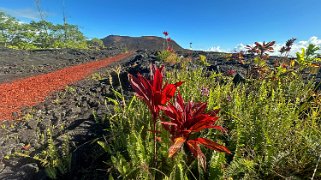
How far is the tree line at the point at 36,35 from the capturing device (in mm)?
26575

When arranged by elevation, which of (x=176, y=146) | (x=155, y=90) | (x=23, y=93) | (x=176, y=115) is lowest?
(x=23, y=93)

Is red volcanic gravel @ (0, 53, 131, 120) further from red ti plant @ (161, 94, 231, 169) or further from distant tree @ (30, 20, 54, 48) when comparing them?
distant tree @ (30, 20, 54, 48)

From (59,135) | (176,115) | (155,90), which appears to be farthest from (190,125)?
(59,135)

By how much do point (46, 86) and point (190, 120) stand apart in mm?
6443

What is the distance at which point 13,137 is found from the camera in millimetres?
3561

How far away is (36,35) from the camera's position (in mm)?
29609

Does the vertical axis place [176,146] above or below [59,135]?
above

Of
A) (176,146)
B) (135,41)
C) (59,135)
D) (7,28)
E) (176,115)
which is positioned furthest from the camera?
(135,41)

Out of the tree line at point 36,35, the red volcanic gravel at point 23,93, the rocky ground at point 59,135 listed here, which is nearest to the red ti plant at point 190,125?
the rocky ground at point 59,135

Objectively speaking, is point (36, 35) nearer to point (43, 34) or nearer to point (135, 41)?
point (43, 34)

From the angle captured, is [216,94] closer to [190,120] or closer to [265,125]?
[265,125]

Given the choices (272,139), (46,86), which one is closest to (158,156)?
(272,139)

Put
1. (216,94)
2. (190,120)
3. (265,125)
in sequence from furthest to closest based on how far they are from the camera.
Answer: (216,94)
(265,125)
(190,120)

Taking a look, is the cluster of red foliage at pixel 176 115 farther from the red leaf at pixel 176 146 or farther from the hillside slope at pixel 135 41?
the hillside slope at pixel 135 41
